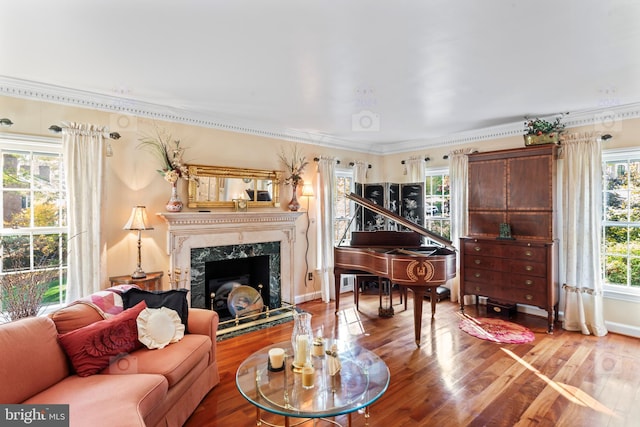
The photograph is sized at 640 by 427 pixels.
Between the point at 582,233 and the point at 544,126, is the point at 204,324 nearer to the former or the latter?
the point at 582,233

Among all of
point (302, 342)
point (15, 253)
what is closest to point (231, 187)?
point (15, 253)

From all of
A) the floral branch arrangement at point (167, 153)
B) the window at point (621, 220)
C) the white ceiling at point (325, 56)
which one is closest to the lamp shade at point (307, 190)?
the white ceiling at point (325, 56)

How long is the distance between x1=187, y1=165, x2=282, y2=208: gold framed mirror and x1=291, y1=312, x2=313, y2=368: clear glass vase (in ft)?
7.87

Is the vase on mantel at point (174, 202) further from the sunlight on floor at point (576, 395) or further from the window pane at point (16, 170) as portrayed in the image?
the sunlight on floor at point (576, 395)

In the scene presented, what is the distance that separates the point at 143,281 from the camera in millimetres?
3326

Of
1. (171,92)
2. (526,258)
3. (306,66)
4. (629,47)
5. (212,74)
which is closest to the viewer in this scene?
(629,47)

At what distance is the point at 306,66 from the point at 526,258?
3467 mm

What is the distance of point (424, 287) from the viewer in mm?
3352

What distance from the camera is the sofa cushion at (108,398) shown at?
5.07 ft

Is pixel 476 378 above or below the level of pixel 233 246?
below

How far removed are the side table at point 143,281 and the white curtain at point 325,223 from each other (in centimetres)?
244

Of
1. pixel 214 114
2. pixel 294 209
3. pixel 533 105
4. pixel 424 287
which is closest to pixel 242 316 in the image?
pixel 294 209

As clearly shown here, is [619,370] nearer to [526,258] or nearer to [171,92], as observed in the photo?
[526,258]

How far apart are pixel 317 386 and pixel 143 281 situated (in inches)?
90.4
